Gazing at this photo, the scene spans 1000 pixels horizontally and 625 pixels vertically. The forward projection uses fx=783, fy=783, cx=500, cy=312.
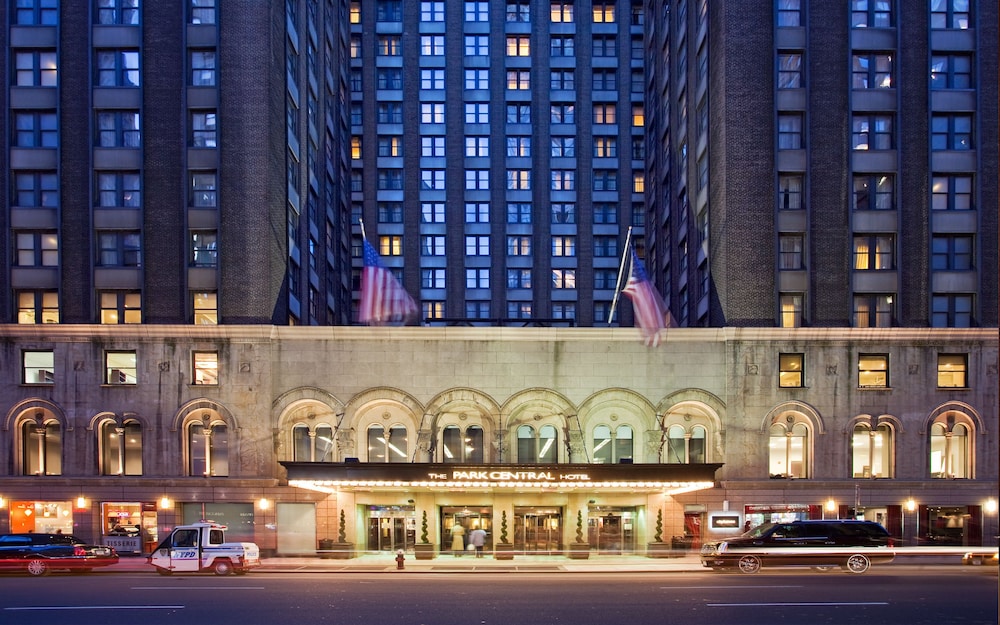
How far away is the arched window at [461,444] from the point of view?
1474 inches

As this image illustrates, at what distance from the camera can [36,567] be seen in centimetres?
2900

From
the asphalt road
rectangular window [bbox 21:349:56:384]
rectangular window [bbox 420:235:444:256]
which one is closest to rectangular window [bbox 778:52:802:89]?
the asphalt road

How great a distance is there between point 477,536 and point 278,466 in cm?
988

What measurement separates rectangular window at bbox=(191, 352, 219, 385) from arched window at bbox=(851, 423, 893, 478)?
99.1 feet

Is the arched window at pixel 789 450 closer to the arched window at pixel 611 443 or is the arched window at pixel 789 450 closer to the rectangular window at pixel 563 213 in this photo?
the arched window at pixel 611 443

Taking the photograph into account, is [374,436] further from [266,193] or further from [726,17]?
Answer: [726,17]

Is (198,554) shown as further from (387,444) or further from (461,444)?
(461,444)

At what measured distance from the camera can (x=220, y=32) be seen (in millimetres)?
38562

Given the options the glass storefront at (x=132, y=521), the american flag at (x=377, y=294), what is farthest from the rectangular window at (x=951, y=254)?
the glass storefront at (x=132, y=521)

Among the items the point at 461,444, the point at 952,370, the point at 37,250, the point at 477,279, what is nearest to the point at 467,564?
the point at 461,444

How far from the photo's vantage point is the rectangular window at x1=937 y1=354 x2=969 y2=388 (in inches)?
1460

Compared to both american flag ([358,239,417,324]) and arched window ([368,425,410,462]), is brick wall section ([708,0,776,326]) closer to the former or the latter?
american flag ([358,239,417,324])

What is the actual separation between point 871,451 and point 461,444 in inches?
761

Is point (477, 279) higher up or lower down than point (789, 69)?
lower down
